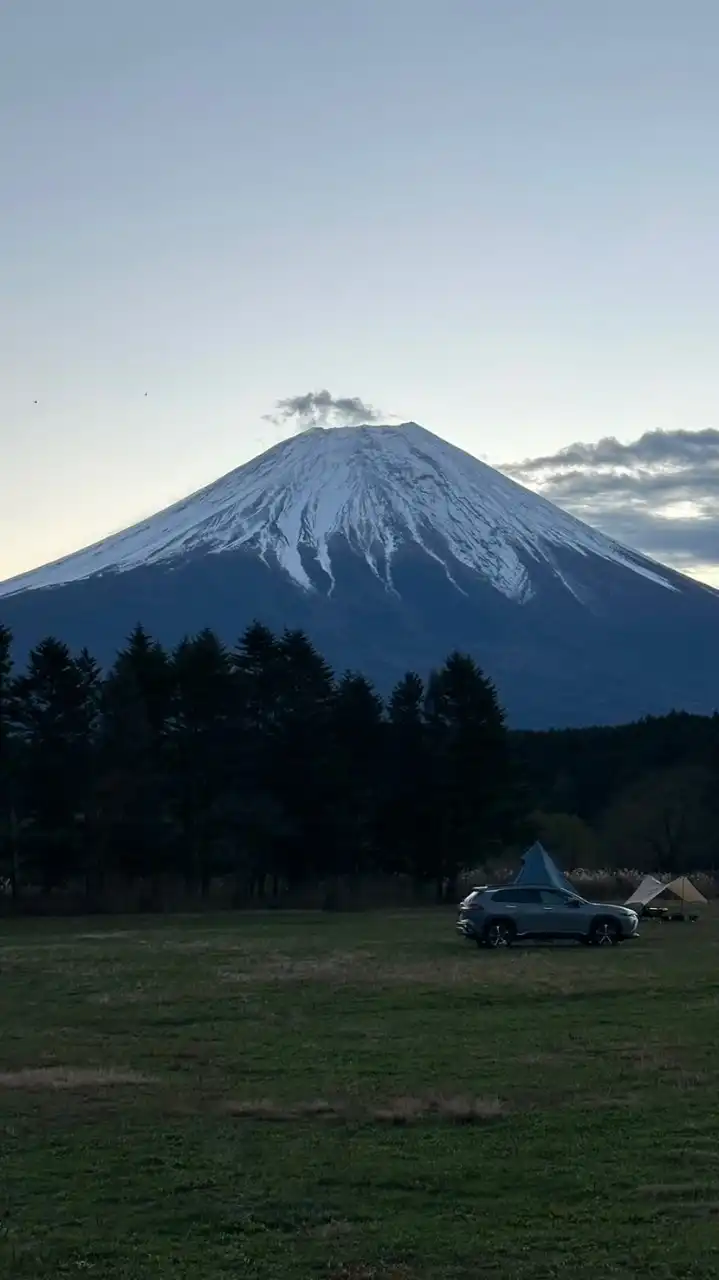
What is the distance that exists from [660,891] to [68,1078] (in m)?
28.8

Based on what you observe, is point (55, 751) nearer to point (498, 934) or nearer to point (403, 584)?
point (498, 934)

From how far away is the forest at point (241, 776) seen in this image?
148ft

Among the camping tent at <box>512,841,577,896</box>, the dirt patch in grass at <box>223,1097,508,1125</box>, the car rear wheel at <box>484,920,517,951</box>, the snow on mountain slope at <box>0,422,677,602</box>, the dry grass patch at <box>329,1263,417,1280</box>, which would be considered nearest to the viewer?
the dry grass patch at <box>329,1263,417,1280</box>

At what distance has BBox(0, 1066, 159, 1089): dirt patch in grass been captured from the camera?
1258 centimetres

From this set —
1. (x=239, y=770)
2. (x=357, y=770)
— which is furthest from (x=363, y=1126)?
(x=357, y=770)

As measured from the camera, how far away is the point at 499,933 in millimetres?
26828

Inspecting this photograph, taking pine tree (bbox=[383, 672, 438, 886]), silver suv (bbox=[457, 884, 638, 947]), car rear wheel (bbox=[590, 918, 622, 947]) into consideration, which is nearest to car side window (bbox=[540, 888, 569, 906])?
silver suv (bbox=[457, 884, 638, 947])

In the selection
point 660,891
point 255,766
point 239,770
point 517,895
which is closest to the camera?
point 517,895

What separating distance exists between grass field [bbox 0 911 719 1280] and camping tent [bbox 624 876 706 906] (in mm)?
18448

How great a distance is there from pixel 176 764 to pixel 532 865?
50.9ft

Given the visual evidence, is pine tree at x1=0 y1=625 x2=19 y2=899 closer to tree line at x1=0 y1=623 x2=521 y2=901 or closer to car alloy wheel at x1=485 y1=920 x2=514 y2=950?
tree line at x1=0 y1=623 x2=521 y2=901

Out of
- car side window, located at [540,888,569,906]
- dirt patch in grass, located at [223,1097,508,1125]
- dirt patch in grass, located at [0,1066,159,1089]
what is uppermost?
car side window, located at [540,888,569,906]

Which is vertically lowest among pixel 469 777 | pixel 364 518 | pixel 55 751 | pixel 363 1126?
pixel 363 1126

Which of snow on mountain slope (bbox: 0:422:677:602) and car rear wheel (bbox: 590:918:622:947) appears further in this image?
snow on mountain slope (bbox: 0:422:677:602)
